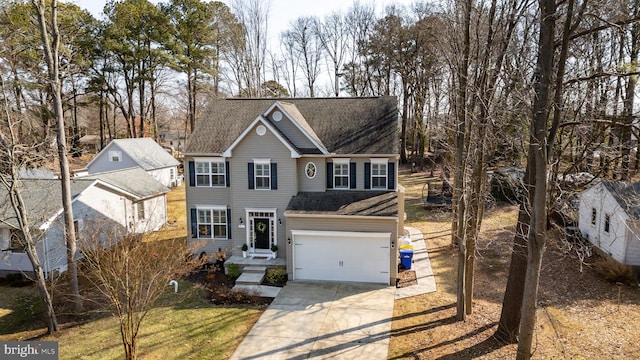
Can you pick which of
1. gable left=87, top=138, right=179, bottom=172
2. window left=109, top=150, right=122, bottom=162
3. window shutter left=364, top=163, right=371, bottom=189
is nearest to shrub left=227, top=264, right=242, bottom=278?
window shutter left=364, top=163, right=371, bottom=189

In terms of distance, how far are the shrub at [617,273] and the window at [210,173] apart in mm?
17140

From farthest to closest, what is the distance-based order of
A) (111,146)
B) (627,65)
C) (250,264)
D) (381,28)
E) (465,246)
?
(381,28) < (111,146) < (250,264) < (465,246) < (627,65)

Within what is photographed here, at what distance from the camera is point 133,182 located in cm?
2609

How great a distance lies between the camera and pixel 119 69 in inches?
1610

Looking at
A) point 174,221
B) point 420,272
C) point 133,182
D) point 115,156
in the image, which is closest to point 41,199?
point 133,182

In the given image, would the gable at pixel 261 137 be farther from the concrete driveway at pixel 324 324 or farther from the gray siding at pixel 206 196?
the concrete driveway at pixel 324 324

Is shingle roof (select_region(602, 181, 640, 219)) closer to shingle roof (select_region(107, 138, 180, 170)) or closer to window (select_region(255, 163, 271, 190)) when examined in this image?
window (select_region(255, 163, 271, 190))

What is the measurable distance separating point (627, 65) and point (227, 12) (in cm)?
3717

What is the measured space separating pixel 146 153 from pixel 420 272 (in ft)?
90.6

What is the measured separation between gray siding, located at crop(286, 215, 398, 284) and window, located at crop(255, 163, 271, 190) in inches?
95.1

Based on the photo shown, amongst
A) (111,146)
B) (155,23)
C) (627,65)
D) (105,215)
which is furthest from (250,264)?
(155,23)

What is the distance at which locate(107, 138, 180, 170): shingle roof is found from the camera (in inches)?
1372

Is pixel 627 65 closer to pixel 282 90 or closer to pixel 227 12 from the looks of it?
pixel 227 12

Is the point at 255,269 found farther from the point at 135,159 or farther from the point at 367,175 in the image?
the point at 135,159
